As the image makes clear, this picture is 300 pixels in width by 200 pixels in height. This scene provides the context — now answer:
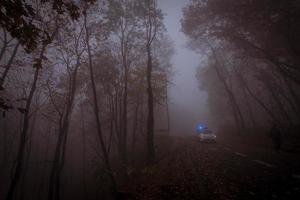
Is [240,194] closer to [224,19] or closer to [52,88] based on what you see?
[224,19]

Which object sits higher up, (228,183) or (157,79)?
(157,79)

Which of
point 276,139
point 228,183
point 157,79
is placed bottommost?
point 228,183

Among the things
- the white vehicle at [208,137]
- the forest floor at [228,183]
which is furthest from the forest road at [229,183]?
the white vehicle at [208,137]

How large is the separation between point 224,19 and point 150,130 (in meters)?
11.4

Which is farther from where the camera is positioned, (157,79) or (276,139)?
(157,79)

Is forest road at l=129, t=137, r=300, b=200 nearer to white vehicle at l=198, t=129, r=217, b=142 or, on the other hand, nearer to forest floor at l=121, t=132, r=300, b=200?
forest floor at l=121, t=132, r=300, b=200

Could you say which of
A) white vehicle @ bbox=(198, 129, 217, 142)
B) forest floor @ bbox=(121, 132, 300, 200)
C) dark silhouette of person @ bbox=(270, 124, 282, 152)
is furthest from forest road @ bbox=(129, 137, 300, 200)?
white vehicle @ bbox=(198, 129, 217, 142)

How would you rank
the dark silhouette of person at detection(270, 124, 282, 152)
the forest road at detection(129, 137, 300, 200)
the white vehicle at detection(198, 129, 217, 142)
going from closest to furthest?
the forest road at detection(129, 137, 300, 200)
the dark silhouette of person at detection(270, 124, 282, 152)
the white vehicle at detection(198, 129, 217, 142)

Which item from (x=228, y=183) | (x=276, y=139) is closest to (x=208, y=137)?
(x=276, y=139)

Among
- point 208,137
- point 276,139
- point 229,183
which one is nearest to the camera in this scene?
point 229,183

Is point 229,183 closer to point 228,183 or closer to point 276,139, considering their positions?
point 228,183

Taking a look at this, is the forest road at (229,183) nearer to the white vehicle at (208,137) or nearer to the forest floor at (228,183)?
the forest floor at (228,183)

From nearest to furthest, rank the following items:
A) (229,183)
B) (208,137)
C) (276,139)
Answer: (229,183)
(276,139)
(208,137)

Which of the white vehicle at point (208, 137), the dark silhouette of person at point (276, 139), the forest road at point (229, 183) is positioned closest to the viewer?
the forest road at point (229, 183)
